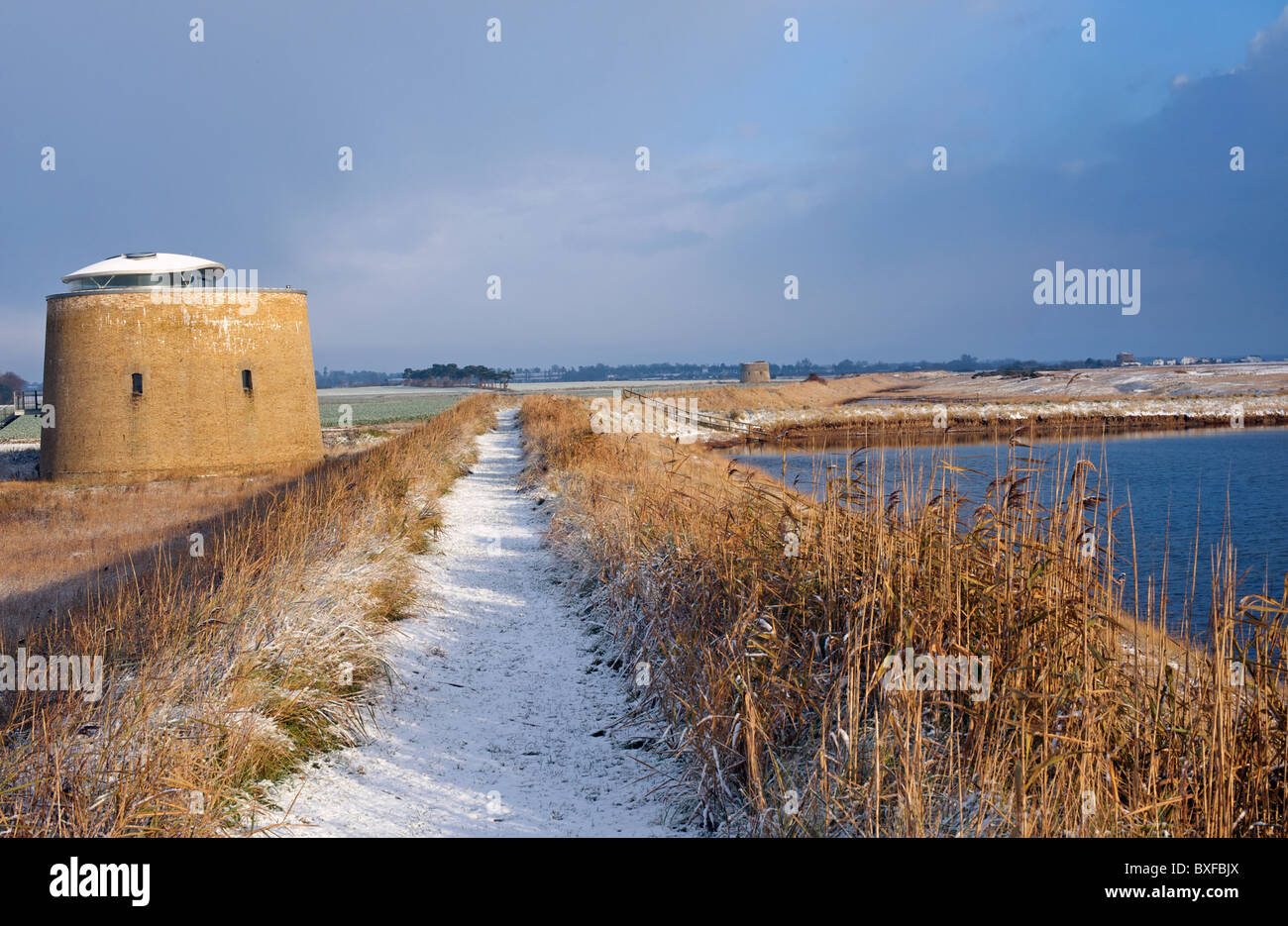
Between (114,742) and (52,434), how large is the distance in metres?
30.6

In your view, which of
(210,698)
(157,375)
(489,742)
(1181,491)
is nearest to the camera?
(210,698)

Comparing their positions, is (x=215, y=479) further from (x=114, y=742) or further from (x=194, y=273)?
(x=114, y=742)

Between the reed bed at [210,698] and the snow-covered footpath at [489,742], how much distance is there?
0.86 ft

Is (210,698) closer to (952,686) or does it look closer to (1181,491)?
(952,686)

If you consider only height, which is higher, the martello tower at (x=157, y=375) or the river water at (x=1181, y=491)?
the martello tower at (x=157, y=375)

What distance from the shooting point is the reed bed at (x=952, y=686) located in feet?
10.4

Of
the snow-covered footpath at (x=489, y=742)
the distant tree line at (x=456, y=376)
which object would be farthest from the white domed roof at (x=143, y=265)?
the distant tree line at (x=456, y=376)

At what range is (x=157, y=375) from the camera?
88.9ft

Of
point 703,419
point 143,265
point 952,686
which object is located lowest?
point 952,686

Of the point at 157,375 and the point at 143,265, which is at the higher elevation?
the point at 143,265

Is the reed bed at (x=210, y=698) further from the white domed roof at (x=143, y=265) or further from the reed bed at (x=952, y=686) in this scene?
the white domed roof at (x=143, y=265)

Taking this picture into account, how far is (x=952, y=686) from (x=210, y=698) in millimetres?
3895

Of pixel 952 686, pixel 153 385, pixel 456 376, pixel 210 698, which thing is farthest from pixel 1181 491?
pixel 456 376

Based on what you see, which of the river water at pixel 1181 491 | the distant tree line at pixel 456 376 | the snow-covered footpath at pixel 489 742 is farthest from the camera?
the distant tree line at pixel 456 376
